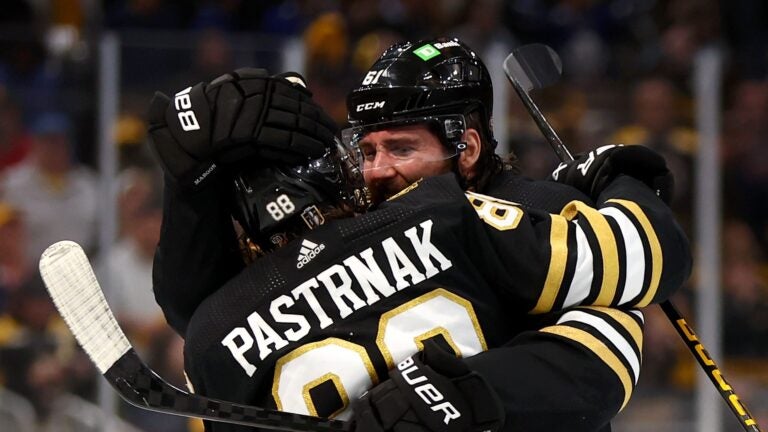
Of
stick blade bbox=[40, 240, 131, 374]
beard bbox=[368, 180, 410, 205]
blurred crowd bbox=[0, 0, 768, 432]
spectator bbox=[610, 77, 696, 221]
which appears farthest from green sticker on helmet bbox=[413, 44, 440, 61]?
spectator bbox=[610, 77, 696, 221]

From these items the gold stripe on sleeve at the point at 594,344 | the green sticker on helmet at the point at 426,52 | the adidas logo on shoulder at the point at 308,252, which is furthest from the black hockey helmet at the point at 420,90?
the gold stripe on sleeve at the point at 594,344

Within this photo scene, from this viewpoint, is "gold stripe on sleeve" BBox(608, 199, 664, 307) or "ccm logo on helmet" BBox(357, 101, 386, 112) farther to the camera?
"ccm logo on helmet" BBox(357, 101, 386, 112)

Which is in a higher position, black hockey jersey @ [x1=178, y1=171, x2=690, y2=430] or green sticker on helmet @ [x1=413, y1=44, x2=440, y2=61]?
green sticker on helmet @ [x1=413, y1=44, x2=440, y2=61]

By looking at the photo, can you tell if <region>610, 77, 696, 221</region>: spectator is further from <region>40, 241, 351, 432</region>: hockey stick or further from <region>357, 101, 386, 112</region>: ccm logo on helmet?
<region>40, 241, 351, 432</region>: hockey stick

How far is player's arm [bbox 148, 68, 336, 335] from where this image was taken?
1725 millimetres

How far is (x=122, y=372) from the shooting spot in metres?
1.69

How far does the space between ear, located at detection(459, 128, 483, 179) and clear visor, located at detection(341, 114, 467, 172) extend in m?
0.05

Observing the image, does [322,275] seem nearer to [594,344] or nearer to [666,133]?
[594,344]

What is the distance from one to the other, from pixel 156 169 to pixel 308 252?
286 centimetres

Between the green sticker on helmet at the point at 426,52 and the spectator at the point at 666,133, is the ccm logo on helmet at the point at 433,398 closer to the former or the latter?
the green sticker on helmet at the point at 426,52

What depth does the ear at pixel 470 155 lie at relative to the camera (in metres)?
2.12

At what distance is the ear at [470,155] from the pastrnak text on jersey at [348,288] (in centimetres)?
38

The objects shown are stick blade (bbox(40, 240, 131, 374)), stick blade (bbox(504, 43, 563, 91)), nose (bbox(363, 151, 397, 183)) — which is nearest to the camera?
stick blade (bbox(40, 240, 131, 374))

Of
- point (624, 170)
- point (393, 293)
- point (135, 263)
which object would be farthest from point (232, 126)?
point (135, 263)
